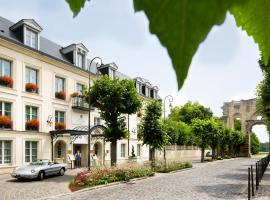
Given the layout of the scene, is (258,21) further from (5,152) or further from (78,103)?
(78,103)

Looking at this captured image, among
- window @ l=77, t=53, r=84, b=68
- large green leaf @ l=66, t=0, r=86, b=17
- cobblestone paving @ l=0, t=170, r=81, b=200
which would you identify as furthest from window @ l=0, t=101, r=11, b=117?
large green leaf @ l=66, t=0, r=86, b=17

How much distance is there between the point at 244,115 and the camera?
70.1m

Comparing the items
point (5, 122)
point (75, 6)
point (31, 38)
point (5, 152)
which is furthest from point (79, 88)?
point (75, 6)

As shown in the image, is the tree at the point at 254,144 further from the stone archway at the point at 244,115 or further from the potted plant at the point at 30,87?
the potted plant at the point at 30,87

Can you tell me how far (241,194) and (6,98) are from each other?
1785 cm

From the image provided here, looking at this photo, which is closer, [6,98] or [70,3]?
[70,3]

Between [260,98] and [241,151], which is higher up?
[260,98]

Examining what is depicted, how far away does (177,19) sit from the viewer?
350 millimetres

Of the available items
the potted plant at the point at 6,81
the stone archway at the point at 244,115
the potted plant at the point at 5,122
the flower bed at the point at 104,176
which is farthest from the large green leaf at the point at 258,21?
the stone archway at the point at 244,115

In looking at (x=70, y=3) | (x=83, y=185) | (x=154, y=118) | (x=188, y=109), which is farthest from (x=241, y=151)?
(x=70, y=3)

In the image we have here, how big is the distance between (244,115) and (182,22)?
73100 millimetres

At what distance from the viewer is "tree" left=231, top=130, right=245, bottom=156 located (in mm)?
65831

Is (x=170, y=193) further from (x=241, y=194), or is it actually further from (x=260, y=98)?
(x=260, y=98)

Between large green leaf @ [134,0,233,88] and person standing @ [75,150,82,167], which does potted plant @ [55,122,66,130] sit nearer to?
person standing @ [75,150,82,167]
